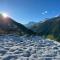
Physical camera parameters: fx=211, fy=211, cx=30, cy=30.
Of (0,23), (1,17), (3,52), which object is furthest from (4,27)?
(3,52)

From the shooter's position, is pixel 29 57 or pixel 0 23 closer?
pixel 29 57

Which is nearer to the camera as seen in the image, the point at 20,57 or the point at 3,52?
the point at 20,57

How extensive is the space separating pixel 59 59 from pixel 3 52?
166 cm

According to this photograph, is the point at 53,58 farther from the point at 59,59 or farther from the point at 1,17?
the point at 1,17

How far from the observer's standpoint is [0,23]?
2239cm

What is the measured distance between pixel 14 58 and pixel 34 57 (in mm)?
513

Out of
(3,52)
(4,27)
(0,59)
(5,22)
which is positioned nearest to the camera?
(0,59)

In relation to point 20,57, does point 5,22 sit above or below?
above

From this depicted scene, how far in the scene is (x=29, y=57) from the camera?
16.9ft

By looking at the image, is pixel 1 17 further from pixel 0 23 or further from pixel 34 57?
pixel 34 57

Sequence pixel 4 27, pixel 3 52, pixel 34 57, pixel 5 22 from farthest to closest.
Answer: pixel 5 22
pixel 4 27
pixel 3 52
pixel 34 57

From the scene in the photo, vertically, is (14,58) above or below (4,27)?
below

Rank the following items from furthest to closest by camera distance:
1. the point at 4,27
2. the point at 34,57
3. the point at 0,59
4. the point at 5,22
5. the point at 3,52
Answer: the point at 5,22
the point at 4,27
the point at 3,52
the point at 34,57
the point at 0,59

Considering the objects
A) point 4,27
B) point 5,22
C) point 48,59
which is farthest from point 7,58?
point 5,22
